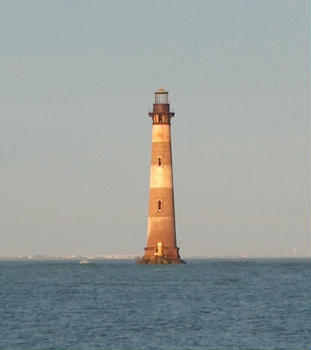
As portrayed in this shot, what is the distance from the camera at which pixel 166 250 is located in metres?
112

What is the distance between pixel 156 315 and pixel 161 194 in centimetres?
4584

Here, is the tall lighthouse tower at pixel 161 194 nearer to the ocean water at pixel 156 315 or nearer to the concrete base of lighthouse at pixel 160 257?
the concrete base of lighthouse at pixel 160 257

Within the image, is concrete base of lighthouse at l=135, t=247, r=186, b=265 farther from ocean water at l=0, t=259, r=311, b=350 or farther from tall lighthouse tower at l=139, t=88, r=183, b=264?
ocean water at l=0, t=259, r=311, b=350

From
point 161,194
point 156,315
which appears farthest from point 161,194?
point 156,315

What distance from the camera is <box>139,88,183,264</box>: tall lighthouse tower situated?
359ft

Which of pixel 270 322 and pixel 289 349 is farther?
pixel 270 322

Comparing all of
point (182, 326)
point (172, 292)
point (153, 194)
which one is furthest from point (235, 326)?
point (153, 194)

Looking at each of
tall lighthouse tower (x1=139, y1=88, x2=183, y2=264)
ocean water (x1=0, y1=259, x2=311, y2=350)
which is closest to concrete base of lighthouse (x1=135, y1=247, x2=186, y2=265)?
tall lighthouse tower (x1=139, y1=88, x2=183, y2=264)

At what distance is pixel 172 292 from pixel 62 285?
45.4ft

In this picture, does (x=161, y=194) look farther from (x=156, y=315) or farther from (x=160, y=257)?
(x=156, y=315)

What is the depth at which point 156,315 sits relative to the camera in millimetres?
63938

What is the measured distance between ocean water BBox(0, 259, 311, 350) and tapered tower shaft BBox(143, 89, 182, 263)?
46.2 ft

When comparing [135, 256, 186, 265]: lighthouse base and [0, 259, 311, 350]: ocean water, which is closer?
[0, 259, 311, 350]: ocean water

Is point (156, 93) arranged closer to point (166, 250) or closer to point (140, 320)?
point (166, 250)
